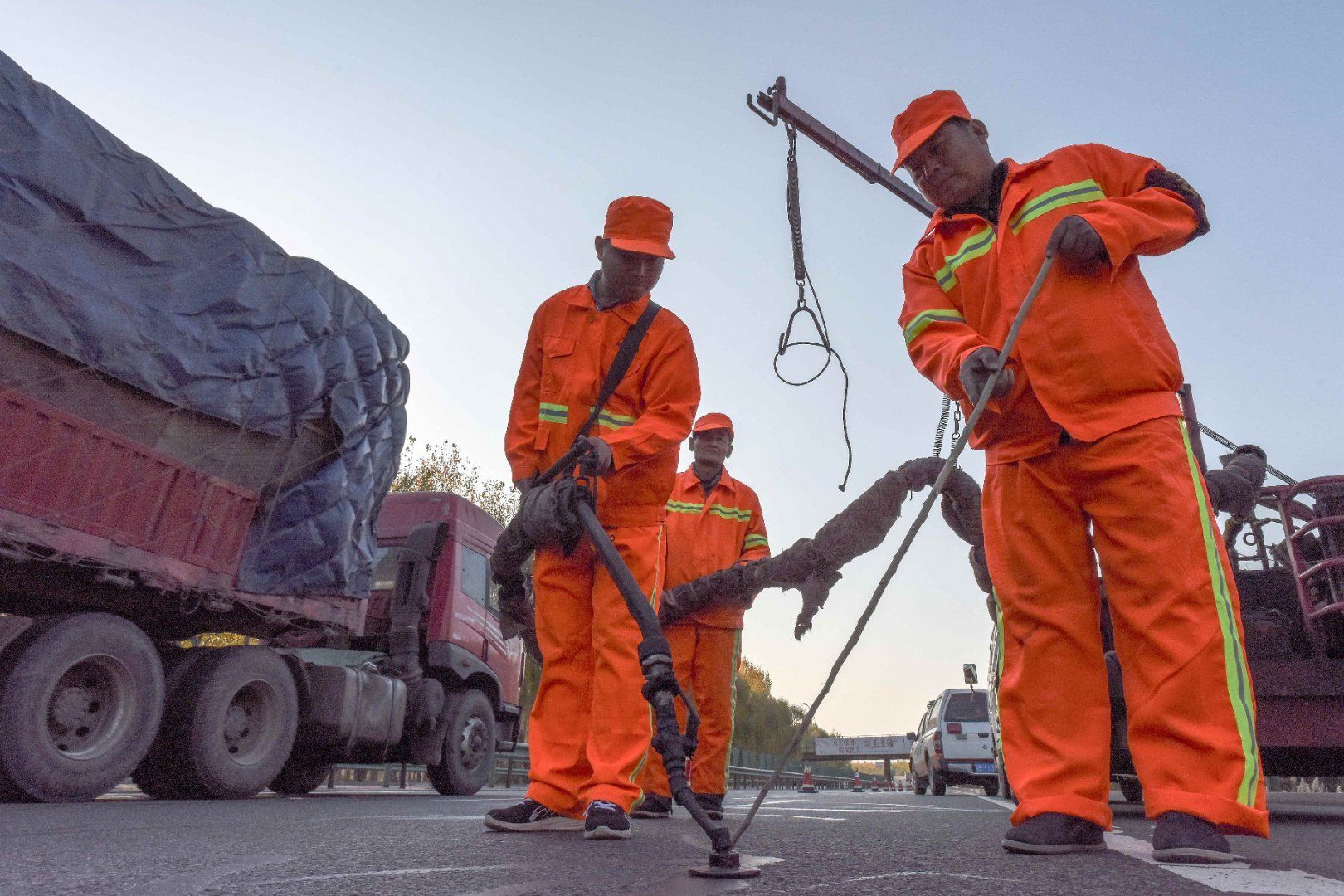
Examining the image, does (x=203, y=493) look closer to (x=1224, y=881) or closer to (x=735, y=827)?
(x=735, y=827)

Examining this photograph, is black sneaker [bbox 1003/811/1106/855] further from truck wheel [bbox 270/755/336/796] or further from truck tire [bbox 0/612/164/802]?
truck wheel [bbox 270/755/336/796]

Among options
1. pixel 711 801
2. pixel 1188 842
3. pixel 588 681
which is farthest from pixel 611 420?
pixel 711 801

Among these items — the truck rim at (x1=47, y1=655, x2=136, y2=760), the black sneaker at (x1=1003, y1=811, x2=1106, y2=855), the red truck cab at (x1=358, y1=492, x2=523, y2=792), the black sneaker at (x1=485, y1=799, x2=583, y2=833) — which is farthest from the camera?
the red truck cab at (x1=358, y1=492, x2=523, y2=792)

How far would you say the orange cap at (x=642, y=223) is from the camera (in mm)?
3961

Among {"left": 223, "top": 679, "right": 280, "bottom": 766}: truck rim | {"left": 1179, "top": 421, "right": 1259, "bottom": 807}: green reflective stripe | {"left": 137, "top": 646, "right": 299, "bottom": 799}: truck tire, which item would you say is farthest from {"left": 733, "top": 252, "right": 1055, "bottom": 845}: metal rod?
{"left": 223, "top": 679, "right": 280, "bottom": 766}: truck rim

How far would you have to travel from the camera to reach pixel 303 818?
4656 mm

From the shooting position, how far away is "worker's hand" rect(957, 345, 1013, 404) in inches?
114

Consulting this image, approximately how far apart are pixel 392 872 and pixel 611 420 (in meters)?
2.03

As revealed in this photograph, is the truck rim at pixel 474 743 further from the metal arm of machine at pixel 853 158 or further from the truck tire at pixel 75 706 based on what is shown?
the metal arm of machine at pixel 853 158

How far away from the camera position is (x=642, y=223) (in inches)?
157

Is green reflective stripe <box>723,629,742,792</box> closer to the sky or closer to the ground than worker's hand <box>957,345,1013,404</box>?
closer to the ground

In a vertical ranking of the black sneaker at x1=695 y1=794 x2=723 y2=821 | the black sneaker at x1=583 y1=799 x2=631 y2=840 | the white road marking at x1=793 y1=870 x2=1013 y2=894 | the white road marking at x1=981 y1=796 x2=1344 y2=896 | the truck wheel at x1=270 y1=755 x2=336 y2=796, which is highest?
the truck wheel at x1=270 y1=755 x2=336 y2=796

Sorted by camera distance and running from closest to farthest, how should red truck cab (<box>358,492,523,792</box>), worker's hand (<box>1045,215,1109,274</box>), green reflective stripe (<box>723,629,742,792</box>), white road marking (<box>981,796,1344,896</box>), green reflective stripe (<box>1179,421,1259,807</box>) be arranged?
white road marking (<box>981,796,1344,896</box>)
green reflective stripe (<box>1179,421,1259,807</box>)
worker's hand (<box>1045,215,1109,274</box>)
green reflective stripe (<box>723,629,742,792</box>)
red truck cab (<box>358,492,523,792</box>)

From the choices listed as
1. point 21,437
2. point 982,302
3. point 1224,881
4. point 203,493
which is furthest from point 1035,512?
point 203,493
